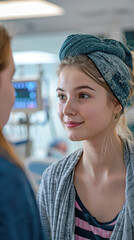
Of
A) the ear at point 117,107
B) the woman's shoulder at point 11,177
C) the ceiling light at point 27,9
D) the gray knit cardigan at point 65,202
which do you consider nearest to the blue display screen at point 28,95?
the ceiling light at point 27,9

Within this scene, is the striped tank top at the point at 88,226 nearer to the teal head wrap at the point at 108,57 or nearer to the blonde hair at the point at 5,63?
the teal head wrap at the point at 108,57

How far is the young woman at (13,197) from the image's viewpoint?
651 millimetres

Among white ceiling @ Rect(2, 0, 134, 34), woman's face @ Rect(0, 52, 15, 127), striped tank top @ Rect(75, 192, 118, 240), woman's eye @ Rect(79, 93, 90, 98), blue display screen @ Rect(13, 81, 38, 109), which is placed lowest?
striped tank top @ Rect(75, 192, 118, 240)

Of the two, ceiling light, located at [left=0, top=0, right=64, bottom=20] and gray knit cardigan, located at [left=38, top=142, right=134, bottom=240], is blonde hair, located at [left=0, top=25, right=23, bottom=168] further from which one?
ceiling light, located at [left=0, top=0, right=64, bottom=20]

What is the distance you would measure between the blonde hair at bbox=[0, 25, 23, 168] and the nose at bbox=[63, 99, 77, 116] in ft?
1.51

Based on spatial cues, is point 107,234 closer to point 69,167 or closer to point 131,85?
point 69,167

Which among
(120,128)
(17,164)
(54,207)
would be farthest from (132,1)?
(17,164)

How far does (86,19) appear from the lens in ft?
18.5

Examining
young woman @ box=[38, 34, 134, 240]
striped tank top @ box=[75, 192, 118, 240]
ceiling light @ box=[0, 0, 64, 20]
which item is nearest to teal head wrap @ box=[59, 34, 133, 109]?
young woman @ box=[38, 34, 134, 240]

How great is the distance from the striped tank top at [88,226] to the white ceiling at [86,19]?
333 centimetres

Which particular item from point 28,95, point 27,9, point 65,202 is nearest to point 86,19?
point 27,9

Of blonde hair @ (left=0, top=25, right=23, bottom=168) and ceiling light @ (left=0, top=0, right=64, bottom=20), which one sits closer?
blonde hair @ (left=0, top=25, right=23, bottom=168)

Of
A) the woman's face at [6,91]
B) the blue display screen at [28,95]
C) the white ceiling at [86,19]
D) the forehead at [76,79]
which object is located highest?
the white ceiling at [86,19]

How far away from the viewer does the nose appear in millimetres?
1172
